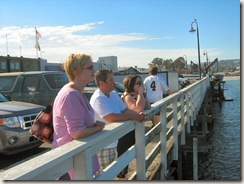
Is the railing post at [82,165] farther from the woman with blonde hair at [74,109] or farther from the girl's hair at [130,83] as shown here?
the girl's hair at [130,83]

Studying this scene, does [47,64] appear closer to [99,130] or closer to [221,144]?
[221,144]

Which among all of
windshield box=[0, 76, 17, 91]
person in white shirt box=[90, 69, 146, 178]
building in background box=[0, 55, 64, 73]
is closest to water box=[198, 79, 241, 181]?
windshield box=[0, 76, 17, 91]

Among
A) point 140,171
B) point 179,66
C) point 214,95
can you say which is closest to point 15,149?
point 140,171

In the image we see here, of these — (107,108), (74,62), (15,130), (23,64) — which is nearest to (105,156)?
(107,108)

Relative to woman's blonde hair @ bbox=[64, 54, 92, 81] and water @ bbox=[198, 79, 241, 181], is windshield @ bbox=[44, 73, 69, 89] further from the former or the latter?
woman's blonde hair @ bbox=[64, 54, 92, 81]

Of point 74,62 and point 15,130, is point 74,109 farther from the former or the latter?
point 15,130

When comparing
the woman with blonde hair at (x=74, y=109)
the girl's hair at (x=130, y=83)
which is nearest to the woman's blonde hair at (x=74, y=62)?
the woman with blonde hair at (x=74, y=109)

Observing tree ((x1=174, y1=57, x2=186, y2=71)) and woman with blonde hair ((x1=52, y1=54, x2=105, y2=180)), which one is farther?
tree ((x1=174, y1=57, x2=186, y2=71))

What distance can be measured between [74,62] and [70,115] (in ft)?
1.63

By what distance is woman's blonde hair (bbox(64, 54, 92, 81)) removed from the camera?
2.75 meters

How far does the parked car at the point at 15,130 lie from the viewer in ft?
19.4

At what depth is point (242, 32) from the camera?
3.10 metres

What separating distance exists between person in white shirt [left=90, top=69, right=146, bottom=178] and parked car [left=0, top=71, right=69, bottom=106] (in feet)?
19.6

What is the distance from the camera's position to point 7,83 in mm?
9836
